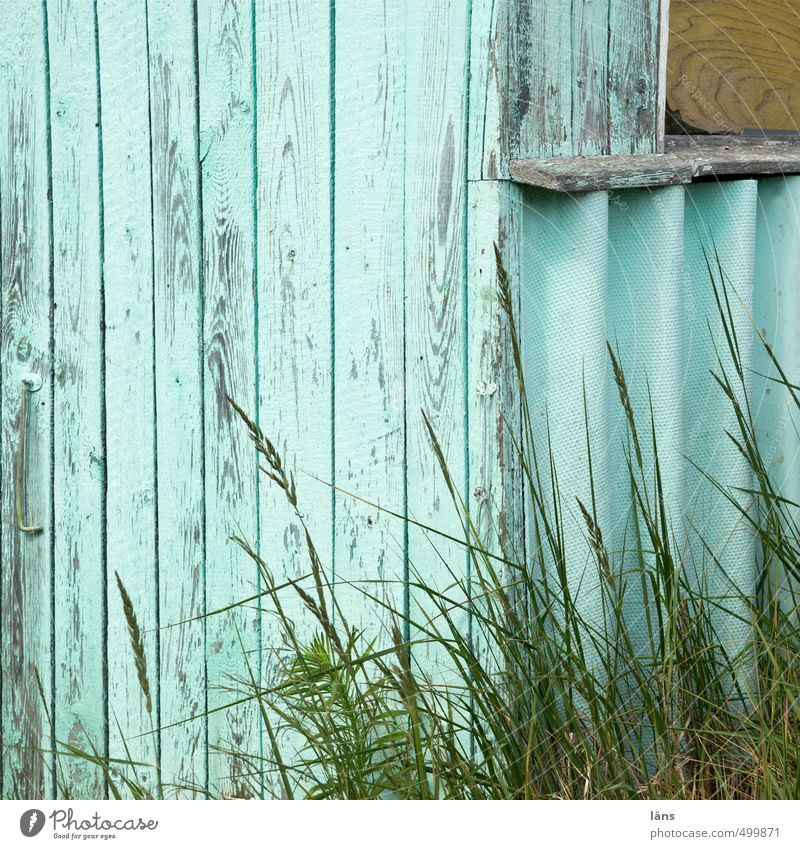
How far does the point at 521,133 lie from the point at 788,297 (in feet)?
2.61

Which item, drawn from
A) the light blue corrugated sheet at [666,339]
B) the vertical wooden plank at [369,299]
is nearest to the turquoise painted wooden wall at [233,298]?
the vertical wooden plank at [369,299]

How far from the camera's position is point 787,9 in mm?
2412

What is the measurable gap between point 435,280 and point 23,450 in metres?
1.11

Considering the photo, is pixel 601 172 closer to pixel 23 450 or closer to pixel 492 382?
pixel 492 382

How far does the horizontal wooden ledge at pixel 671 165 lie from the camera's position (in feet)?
6.35

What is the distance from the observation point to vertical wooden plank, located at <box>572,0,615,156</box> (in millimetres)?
2066

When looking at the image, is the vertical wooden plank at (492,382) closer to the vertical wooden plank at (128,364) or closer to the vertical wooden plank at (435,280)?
the vertical wooden plank at (435,280)

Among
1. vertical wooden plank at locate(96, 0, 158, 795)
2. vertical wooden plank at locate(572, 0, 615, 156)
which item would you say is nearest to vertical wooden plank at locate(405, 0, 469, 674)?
vertical wooden plank at locate(572, 0, 615, 156)

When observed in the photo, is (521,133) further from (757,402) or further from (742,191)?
(757,402)

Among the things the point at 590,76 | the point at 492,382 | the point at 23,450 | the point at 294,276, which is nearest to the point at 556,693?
the point at 492,382

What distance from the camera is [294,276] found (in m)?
2.13

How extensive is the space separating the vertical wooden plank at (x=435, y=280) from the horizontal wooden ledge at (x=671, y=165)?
0.16 meters

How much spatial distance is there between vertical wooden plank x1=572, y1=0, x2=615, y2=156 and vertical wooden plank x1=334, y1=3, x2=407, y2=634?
363 millimetres
